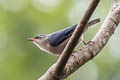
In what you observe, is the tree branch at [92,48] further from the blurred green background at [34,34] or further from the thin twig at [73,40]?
the blurred green background at [34,34]

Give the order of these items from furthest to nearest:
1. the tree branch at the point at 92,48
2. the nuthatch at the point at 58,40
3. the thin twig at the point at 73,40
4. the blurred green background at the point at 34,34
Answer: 1. the blurred green background at the point at 34,34
2. the nuthatch at the point at 58,40
3. the tree branch at the point at 92,48
4. the thin twig at the point at 73,40

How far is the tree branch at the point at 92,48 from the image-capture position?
262 cm

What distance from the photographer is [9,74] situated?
6012mm

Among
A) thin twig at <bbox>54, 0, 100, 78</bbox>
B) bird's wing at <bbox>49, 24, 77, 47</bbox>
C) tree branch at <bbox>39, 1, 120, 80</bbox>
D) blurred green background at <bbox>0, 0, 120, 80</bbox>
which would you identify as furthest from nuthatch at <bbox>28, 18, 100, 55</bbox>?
blurred green background at <bbox>0, 0, 120, 80</bbox>

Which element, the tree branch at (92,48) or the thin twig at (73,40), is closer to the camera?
the thin twig at (73,40)

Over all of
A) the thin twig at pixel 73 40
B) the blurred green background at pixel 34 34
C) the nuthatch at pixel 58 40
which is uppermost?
the thin twig at pixel 73 40

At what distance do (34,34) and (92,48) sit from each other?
3489 mm

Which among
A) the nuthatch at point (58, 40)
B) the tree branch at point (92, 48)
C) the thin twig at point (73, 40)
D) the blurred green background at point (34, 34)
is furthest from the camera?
the blurred green background at point (34, 34)

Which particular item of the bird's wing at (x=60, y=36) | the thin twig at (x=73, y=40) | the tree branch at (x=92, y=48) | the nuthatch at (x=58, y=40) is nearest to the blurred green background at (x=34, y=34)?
the nuthatch at (x=58, y=40)

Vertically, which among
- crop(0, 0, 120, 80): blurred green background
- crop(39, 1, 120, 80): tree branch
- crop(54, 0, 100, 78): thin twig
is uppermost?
crop(54, 0, 100, 78): thin twig

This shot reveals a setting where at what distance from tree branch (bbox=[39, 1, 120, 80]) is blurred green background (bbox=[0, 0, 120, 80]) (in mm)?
2281

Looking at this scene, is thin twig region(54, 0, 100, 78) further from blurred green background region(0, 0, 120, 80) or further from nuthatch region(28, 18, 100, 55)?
blurred green background region(0, 0, 120, 80)

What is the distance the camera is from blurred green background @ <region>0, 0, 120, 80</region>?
5988mm

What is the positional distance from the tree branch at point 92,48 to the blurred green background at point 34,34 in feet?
7.49
